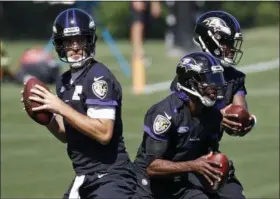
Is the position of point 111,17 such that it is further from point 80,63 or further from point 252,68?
point 80,63

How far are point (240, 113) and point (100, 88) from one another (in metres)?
1.47

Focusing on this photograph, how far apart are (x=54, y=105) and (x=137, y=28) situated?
1380 centimetres

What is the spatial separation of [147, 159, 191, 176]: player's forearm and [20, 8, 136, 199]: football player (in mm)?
A: 186

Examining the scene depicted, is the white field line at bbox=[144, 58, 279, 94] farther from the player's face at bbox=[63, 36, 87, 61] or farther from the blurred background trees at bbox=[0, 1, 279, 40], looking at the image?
the player's face at bbox=[63, 36, 87, 61]

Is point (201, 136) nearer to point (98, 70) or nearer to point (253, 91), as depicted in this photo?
point (98, 70)

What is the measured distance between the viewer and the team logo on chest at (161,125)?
6812mm

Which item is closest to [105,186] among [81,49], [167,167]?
[167,167]

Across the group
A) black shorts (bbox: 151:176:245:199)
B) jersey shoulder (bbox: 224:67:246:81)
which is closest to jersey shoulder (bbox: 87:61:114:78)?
black shorts (bbox: 151:176:245:199)

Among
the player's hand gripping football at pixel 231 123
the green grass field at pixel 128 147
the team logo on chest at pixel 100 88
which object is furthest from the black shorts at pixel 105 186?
the green grass field at pixel 128 147

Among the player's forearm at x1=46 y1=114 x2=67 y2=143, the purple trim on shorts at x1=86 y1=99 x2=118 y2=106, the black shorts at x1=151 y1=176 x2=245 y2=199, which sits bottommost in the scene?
the black shorts at x1=151 y1=176 x2=245 y2=199

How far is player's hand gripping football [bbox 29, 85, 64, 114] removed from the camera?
6367 mm

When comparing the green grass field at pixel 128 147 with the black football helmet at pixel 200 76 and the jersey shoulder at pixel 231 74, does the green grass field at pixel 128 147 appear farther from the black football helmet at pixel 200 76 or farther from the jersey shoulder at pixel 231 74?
the black football helmet at pixel 200 76

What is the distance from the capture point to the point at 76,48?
667 cm

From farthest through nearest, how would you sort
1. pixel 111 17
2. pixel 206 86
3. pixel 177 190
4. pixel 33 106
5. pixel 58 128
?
1. pixel 111 17
2. pixel 177 190
3. pixel 58 128
4. pixel 206 86
5. pixel 33 106
